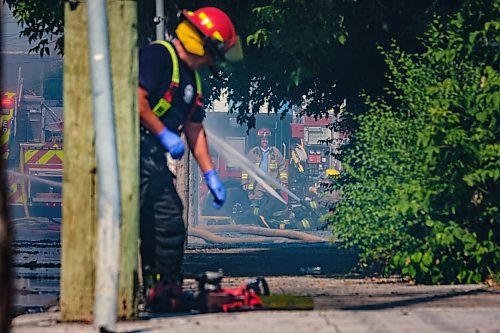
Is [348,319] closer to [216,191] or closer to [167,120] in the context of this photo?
[216,191]

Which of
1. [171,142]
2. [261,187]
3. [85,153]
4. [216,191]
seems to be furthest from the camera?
[261,187]

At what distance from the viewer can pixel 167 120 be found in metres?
8.04

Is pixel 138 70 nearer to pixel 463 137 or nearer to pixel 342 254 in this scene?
pixel 463 137

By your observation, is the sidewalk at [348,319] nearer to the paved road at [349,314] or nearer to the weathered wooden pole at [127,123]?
the paved road at [349,314]

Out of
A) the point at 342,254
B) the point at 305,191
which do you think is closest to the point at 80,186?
the point at 342,254

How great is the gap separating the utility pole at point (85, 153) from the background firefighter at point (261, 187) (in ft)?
137

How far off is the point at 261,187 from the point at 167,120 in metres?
46.6

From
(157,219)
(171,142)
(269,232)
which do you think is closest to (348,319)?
(157,219)

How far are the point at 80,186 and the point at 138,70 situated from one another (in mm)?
884

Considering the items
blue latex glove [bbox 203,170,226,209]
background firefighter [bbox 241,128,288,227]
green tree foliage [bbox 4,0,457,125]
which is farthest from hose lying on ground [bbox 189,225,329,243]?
blue latex glove [bbox 203,170,226,209]

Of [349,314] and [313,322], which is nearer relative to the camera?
[313,322]

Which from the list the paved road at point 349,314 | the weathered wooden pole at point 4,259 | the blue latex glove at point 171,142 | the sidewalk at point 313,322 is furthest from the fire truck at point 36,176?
the weathered wooden pole at point 4,259

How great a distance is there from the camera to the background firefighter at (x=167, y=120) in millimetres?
7816

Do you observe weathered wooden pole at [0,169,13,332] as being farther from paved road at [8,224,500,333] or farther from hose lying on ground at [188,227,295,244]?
hose lying on ground at [188,227,295,244]
